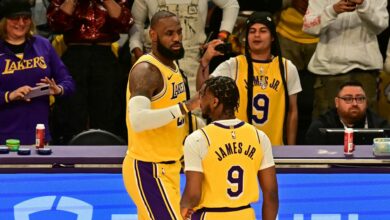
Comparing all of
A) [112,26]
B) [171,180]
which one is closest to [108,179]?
[171,180]

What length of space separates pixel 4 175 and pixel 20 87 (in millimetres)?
1326

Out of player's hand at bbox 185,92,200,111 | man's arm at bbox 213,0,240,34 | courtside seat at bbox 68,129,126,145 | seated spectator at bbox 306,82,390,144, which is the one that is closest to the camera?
player's hand at bbox 185,92,200,111

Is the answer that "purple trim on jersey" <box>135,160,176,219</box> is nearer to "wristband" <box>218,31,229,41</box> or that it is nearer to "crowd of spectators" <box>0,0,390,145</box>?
"crowd of spectators" <box>0,0,390,145</box>

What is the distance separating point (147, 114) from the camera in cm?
616

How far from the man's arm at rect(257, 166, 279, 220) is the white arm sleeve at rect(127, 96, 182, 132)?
0.79 meters

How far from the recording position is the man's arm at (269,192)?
221 inches

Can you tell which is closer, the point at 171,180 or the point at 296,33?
the point at 171,180

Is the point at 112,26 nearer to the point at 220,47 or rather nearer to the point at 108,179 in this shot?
the point at 220,47

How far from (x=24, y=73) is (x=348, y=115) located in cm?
252

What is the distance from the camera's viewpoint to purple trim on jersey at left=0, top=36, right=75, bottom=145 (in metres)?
8.21

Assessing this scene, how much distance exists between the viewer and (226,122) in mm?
5562

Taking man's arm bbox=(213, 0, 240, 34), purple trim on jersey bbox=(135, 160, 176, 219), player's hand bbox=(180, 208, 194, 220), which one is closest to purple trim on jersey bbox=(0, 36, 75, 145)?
man's arm bbox=(213, 0, 240, 34)

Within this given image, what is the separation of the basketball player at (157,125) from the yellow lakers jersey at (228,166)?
73cm

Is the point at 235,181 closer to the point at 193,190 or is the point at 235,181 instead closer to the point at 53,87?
the point at 193,190
